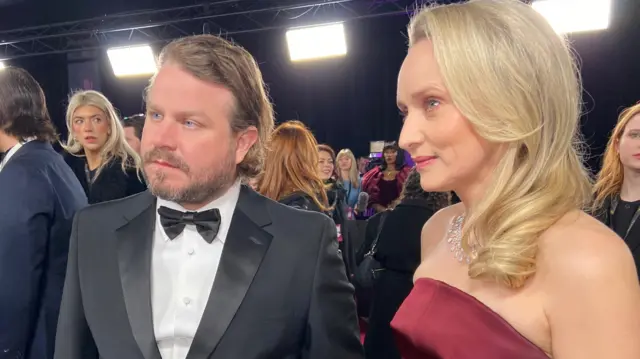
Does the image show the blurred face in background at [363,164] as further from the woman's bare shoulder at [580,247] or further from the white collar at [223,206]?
the woman's bare shoulder at [580,247]

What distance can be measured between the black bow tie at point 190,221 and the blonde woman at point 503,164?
1.71 feet

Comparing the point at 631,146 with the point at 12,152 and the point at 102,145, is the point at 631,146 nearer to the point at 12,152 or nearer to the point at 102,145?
the point at 12,152

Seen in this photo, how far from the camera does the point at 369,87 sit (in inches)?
340

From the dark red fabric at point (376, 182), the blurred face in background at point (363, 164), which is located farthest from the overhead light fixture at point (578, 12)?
the blurred face in background at point (363, 164)

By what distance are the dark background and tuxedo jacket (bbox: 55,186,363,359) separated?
248 inches

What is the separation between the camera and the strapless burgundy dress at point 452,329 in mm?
967

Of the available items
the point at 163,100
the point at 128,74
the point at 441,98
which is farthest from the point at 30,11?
the point at 441,98

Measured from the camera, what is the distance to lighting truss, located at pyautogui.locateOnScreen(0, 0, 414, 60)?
6.70 m

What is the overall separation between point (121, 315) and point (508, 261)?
854 millimetres

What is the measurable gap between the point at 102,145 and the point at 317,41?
4.52 metres

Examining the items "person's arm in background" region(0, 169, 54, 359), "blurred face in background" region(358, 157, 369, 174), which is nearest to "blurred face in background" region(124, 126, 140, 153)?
"person's arm in background" region(0, 169, 54, 359)

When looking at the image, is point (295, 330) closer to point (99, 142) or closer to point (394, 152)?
point (99, 142)

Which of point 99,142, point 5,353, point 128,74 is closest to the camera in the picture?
point 5,353

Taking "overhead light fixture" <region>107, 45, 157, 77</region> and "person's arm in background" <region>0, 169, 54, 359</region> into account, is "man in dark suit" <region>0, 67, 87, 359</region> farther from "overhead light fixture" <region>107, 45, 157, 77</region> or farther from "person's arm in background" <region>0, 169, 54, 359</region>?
"overhead light fixture" <region>107, 45, 157, 77</region>
